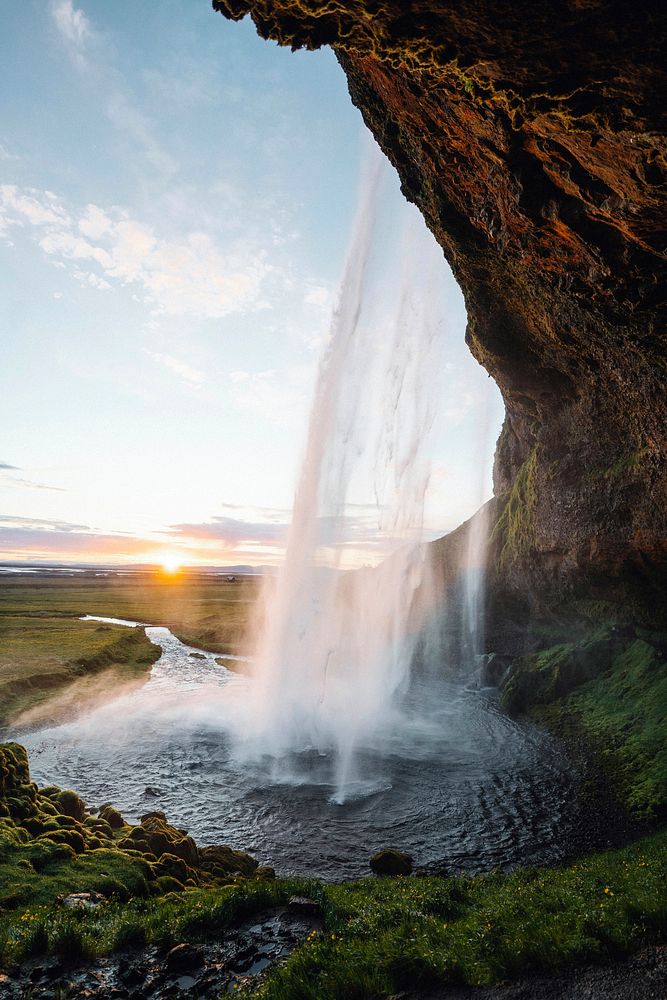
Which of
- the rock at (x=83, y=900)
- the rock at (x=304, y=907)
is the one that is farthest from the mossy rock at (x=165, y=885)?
the rock at (x=304, y=907)

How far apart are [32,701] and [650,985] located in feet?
107

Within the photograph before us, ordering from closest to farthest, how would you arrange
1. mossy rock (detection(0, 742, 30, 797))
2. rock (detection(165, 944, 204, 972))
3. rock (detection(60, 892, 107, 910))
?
rock (detection(165, 944, 204, 972)) < rock (detection(60, 892, 107, 910)) < mossy rock (detection(0, 742, 30, 797))

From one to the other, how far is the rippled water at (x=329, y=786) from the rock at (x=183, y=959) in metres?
6.47

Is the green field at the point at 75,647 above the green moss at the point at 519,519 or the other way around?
the other way around

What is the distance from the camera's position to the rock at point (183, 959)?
26.6 feet

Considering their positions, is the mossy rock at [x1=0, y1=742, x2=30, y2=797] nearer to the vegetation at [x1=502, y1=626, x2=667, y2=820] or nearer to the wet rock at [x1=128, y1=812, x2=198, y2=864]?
the wet rock at [x1=128, y1=812, x2=198, y2=864]

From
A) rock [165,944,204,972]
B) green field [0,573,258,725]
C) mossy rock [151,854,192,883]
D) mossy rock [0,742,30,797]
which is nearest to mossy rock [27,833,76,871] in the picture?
mossy rock [151,854,192,883]

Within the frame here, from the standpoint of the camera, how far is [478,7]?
251 inches

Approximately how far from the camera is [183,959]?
323 inches

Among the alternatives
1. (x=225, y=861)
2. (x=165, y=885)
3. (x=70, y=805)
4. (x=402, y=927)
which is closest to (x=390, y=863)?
(x=225, y=861)

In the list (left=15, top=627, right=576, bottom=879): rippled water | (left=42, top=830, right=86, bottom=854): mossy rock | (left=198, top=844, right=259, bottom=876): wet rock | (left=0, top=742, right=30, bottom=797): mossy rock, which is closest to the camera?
(left=42, top=830, right=86, bottom=854): mossy rock

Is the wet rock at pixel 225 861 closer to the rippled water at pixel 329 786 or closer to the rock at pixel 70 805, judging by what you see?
the rippled water at pixel 329 786

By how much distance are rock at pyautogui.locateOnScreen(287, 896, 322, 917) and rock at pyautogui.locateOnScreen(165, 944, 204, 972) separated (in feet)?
7.17

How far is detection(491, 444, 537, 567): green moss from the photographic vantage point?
3778 cm
